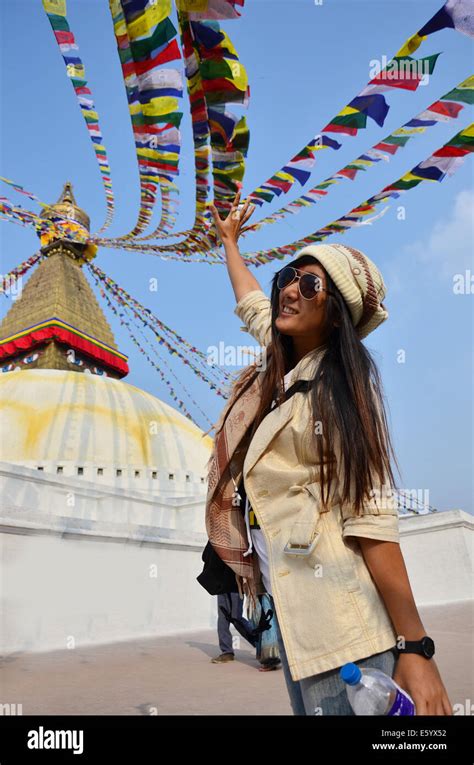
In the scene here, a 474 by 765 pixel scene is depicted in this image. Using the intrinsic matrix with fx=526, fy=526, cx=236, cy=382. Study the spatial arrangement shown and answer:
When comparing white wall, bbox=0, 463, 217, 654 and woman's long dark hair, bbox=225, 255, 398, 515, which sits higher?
woman's long dark hair, bbox=225, 255, 398, 515

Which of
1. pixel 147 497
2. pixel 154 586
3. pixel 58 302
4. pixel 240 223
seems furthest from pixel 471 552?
pixel 58 302

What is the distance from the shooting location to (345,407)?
46.1 inches

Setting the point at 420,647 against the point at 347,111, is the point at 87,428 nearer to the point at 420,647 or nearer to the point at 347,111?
the point at 347,111

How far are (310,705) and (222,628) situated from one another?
4.01m

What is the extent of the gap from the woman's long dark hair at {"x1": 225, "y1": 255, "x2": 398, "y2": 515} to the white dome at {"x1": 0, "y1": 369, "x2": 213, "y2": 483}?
473 inches

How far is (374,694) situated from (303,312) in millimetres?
845

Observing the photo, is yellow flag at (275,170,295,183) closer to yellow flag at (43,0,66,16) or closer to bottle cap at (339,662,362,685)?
yellow flag at (43,0,66,16)

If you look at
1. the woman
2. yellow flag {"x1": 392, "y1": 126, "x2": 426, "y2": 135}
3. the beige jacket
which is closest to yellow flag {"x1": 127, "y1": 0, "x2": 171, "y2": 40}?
yellow flag {"x1": 392, "y1": 126, "x2": 426, "y2": 135}

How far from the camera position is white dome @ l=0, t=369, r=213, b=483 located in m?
12.9

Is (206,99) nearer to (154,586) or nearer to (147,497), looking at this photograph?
(154,586)

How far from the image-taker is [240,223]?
6.30ft

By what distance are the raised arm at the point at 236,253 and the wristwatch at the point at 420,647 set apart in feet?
3.75

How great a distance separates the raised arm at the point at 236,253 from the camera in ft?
5.89

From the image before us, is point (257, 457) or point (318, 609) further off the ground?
point (257, 457)
